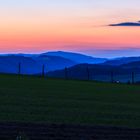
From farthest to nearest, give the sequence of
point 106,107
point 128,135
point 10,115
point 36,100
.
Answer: point 36,100 < point 106,107 < point 10,115 < point 128,135

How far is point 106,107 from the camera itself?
27641 mm

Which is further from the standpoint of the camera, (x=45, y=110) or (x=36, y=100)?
(x=36, y=100)

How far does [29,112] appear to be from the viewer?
23047mm

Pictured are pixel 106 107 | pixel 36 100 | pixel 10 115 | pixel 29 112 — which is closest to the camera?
pixel 10 115

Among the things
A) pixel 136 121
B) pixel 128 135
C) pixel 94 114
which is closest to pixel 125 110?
pixel 94 114

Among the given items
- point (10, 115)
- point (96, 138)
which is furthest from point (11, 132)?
point (10, 115)

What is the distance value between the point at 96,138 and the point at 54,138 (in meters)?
1.16

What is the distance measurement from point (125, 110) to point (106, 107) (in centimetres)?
143

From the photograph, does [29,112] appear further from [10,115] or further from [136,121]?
[136,121]

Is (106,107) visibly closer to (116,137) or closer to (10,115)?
(10,115)

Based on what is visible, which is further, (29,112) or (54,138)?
(29,112)

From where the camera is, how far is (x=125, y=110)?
26.5 metres

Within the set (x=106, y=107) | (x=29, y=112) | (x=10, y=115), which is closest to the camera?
(x=10, y=115)

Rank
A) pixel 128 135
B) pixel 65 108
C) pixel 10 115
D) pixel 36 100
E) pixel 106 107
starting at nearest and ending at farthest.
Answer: pixel 128 135 → pixel 10 115 → pixel 65 108 → pixel 106 107 → pixel 36 100
